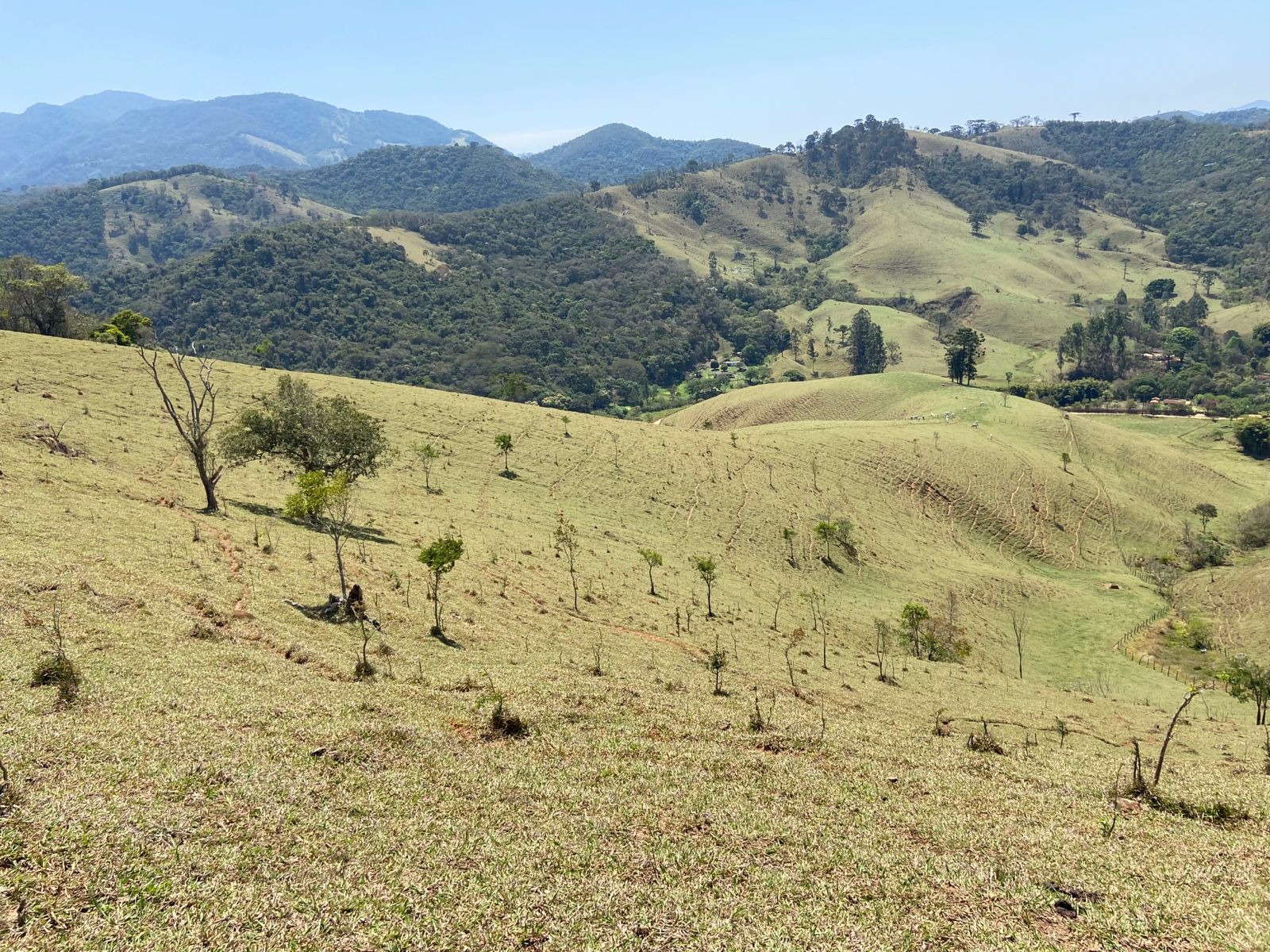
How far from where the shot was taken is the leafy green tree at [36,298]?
7725 centimetres

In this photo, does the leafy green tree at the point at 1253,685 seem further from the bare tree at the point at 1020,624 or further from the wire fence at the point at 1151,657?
the bare tree at the point at 1020,624

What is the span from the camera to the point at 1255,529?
79.1m

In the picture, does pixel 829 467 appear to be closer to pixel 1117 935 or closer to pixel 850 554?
pixel 850 554

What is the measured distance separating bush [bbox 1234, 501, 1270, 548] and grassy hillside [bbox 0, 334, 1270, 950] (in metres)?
47.8

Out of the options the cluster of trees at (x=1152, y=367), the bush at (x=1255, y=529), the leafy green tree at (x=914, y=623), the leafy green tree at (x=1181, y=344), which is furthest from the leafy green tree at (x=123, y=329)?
the leafy green tree at (x=1181, y=344)

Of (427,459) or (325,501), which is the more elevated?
(325,501)

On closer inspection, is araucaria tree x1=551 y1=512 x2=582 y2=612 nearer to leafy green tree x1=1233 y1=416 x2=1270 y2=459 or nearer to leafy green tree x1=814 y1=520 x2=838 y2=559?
leafy green tree x1=814 y1=520 x2=838 y2=559

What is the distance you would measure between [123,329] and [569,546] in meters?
80.9

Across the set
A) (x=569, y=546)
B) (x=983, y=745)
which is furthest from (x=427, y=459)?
(x=983, y=745)

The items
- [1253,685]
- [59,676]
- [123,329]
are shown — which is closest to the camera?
[59,676]

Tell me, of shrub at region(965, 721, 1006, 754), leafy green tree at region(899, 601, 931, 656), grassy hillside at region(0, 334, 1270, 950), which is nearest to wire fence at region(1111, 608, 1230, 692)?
grassy hillside at region(0, 334, 1270, 950)

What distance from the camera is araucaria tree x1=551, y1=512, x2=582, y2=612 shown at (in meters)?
40.4

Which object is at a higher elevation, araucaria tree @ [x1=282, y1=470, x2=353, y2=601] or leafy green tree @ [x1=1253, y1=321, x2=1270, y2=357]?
leafy green tree @ [x1=1253, y1=321, x2=1270, y2=357]

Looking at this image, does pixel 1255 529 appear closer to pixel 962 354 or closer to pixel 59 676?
pixel 962 354
